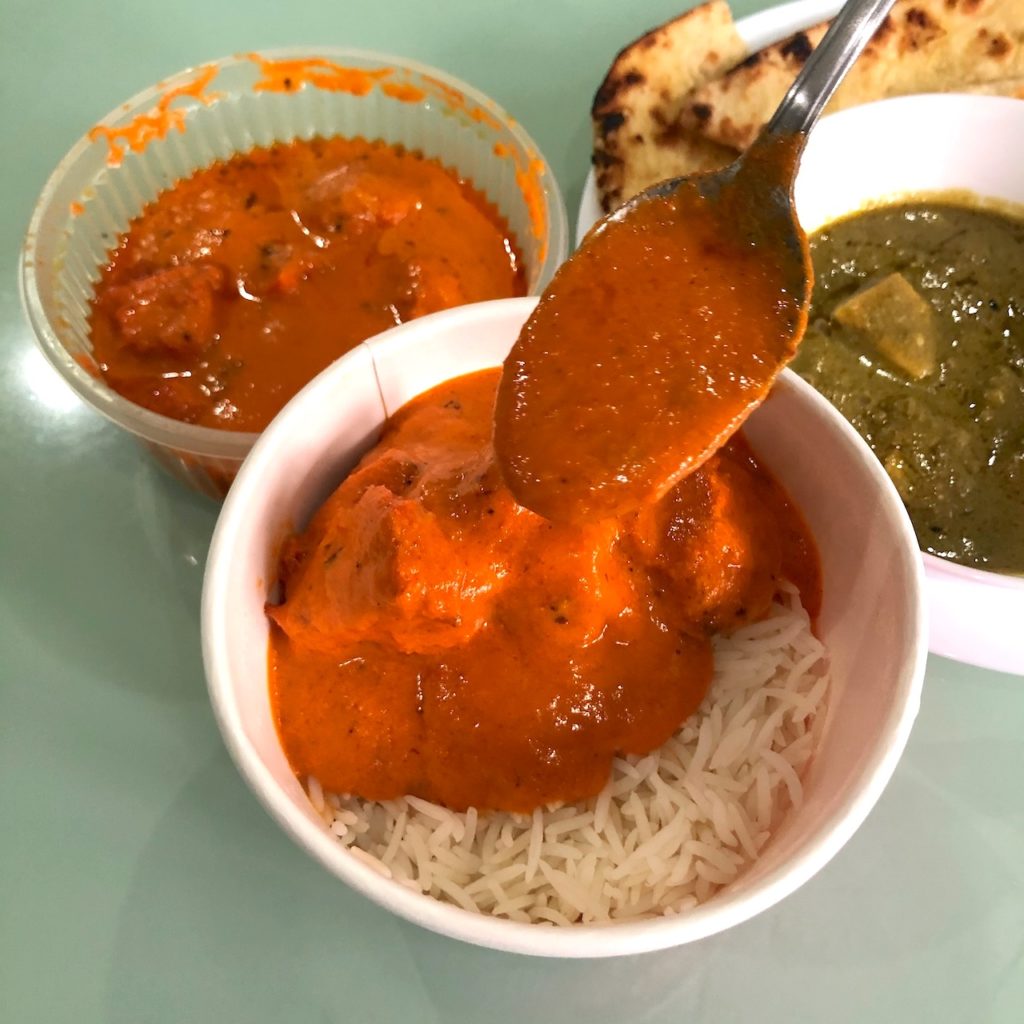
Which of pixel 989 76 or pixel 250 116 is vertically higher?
pixel 989 76

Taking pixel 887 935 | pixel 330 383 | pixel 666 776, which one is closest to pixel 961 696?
pixel 887 935

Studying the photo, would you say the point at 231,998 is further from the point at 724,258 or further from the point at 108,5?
the point at 108,5

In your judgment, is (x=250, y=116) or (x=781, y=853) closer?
(x=781, y=853)

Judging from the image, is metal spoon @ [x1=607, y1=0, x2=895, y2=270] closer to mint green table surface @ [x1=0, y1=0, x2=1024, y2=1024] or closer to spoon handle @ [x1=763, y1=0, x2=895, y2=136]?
spoon handle @ [x1=763, y1=0, x2=895, y2=136]

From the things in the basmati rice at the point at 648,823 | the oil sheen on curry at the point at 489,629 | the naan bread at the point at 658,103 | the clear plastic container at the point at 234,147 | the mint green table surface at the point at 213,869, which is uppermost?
the naan bread at the point at 658,103

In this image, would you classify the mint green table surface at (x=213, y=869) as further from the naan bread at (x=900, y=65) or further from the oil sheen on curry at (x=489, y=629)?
the naan bread at (x=900, y=65)

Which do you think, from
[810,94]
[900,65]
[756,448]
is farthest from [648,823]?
[900,65]

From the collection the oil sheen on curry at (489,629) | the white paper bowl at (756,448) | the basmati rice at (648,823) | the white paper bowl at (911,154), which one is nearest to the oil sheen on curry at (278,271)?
the white paper bowl at (756,448)
